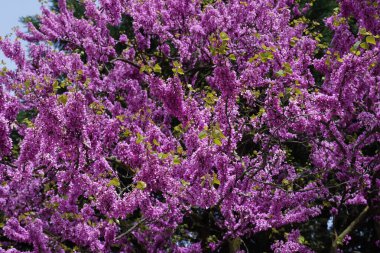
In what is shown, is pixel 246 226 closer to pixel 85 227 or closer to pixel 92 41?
pixel 85 227

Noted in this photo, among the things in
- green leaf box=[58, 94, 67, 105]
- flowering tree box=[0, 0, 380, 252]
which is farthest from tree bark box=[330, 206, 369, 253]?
green leaf box=[58, 94, 67, 105]

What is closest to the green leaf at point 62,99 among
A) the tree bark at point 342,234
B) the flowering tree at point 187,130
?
the flowering tree at point 187,130

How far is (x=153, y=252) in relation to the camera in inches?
342

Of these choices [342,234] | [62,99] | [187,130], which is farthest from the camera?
[342,234]

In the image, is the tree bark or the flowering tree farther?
the tree bark

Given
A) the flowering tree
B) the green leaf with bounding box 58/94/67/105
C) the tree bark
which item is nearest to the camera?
the green leaf with bounding box 58/94/67/105

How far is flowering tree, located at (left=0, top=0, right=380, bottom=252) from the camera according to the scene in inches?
211

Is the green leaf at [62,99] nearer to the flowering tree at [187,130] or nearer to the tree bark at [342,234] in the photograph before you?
the flowering tree at [187,130]

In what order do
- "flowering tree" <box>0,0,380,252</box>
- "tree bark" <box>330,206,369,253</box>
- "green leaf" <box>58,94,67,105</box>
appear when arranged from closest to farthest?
"green leaf" <box>58,94,67,105</box>
"flowering tree" <box>0,0,380,252</box>
"tree bark" <box>330,206,369,253</box>

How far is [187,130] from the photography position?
6.67 metres

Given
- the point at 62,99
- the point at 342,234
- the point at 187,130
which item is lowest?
the point at 342,234

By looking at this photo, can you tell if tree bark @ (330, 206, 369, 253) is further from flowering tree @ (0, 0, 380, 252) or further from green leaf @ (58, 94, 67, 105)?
green leaf @ (58, 94, 67, 105)

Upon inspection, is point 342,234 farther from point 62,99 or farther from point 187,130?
point 62,99

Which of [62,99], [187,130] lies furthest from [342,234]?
[62,99]
